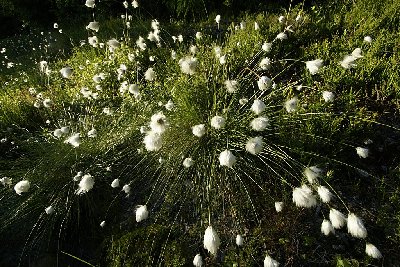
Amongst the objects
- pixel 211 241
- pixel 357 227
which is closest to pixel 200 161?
pixel 211 241

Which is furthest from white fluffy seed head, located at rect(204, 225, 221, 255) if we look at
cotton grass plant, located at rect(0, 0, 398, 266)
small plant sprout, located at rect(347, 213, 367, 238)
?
small plant sprout, located at rect(347, 213, 367, 238)

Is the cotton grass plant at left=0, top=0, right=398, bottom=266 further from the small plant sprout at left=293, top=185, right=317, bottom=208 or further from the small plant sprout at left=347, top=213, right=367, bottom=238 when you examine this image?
the small plant sprout at left=347, top=213, right=367, bottom=238

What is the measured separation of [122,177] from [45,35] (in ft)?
21.0

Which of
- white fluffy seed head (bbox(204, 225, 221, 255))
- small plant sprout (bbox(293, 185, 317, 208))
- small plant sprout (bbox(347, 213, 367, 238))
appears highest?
white fluffy seed head (bbox(204, 225, 221, 255))

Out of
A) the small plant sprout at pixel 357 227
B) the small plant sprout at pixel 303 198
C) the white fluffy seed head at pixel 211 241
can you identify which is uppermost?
the white fluffy seed head at pixel 211 241

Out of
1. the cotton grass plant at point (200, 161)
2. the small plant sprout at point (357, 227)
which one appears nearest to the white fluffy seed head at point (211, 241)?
the cotton grass plant at point (200, 161)

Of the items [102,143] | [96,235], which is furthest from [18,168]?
[96,235]

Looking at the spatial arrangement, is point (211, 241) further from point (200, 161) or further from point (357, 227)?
point (200, 161)

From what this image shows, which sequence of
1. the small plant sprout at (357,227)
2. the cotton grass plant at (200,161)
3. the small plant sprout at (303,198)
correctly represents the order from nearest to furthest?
the small plant sprout at (357,227) < the small plant sprout at (303,198) < the cotton grass plant at (200,161)

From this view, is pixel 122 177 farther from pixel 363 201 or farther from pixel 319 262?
pixel 363 201

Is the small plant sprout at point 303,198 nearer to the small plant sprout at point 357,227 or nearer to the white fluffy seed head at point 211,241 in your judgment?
the small plant sprout at point 357,227

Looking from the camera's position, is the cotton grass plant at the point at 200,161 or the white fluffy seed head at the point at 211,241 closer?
the white fluffy seed head at the point at 211,241

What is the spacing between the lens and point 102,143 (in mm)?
3340

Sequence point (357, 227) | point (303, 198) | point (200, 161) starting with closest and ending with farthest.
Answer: point (357, 227), point (303, 198), point (200, 161)
